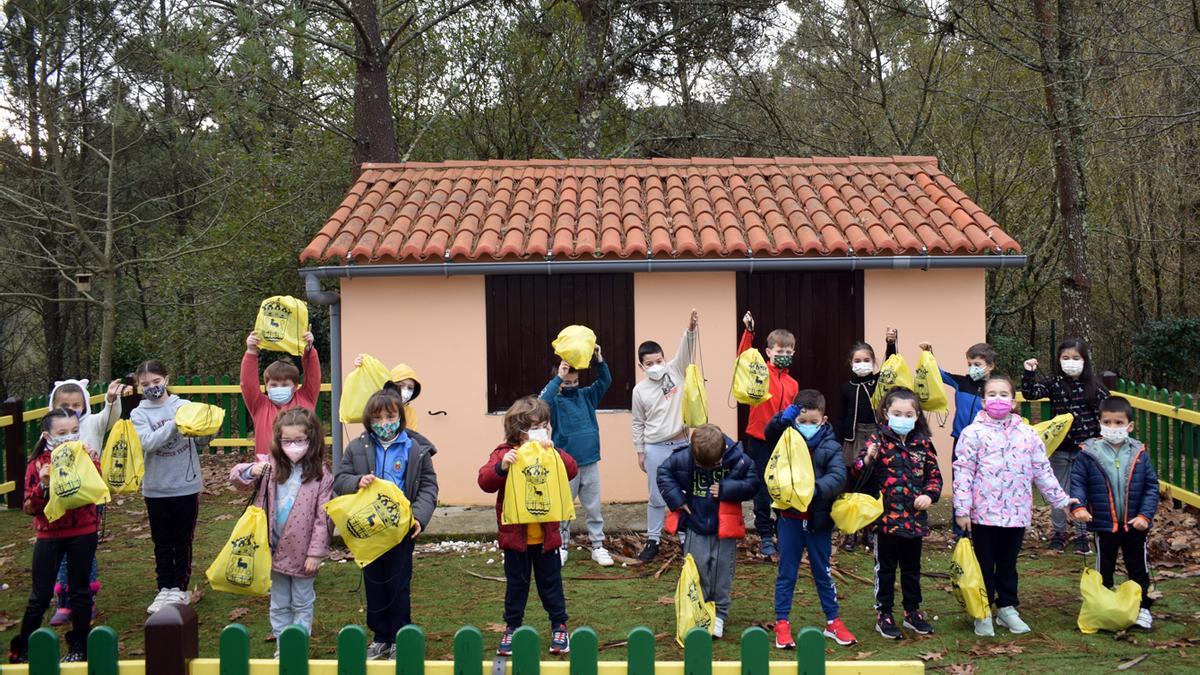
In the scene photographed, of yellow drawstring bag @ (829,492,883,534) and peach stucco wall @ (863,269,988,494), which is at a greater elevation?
peach stucco wall @ (863,269,988,494)

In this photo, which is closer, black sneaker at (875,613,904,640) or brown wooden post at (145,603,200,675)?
brown wooden post at (145,603,200,675)

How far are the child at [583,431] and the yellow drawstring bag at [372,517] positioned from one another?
2.44 m

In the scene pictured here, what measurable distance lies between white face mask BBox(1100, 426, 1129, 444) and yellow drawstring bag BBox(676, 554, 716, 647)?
275cm

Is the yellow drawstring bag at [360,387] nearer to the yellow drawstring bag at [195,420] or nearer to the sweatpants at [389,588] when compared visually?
the yellow drawstring bag at [195,420]

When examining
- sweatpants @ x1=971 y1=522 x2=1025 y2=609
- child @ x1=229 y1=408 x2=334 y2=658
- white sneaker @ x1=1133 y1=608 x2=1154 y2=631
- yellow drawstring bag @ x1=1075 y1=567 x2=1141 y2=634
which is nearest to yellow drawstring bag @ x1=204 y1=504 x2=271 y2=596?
child @ x1=229 y1=408 x2=334 y2=658

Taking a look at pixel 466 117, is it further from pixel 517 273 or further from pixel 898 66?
pixel 517 273

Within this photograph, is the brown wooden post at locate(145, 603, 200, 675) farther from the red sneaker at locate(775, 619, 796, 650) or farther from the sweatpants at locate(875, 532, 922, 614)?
the sweatpants at locate(875, 532, 922, 614)

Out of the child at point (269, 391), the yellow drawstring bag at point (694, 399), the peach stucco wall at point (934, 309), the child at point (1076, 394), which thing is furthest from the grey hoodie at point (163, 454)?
the child at point (1076, 394)

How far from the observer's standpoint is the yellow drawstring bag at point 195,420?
6.02m

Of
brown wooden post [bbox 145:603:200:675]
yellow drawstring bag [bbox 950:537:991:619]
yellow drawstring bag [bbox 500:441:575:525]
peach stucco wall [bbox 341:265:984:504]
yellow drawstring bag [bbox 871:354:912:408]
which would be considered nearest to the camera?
brown wooden post [bbox 145:603:200:675]

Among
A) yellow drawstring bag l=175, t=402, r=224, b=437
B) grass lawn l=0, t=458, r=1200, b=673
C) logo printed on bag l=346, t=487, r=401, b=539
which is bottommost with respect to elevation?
grass lawn l=0, t=458, r=1200, b=673

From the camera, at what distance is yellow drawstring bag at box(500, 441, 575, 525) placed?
208 inches

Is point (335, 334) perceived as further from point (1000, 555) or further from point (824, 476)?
point (1000, 555)

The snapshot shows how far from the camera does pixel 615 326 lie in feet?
29.8
